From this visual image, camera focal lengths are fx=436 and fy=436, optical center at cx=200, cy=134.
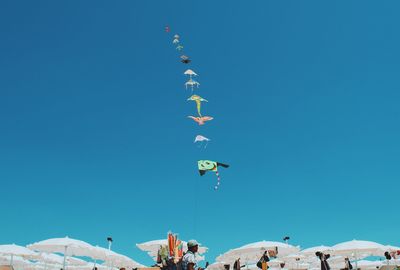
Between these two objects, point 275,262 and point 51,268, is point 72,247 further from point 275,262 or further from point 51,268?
point 275,262

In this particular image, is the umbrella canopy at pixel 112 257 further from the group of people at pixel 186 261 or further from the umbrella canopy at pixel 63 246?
the group of people at pixel 186 261

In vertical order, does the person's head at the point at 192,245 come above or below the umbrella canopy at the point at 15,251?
below

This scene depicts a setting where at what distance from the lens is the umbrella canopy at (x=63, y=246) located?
16.3m

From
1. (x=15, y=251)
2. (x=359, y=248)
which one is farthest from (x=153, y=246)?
(x=359, y=248)

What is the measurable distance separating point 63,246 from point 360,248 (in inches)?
446

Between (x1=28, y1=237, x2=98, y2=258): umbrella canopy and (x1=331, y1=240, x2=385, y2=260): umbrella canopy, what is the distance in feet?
32.1

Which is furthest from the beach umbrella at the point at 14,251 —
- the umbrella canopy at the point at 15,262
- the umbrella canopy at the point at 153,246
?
the umbrella canopy at the point at 153,246

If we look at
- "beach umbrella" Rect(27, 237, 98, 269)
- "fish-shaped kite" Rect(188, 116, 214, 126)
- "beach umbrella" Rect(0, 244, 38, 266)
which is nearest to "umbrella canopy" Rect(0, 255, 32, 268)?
"beach umbrella" Rect(0, 244, 38, 266)

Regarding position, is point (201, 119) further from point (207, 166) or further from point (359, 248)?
point (359, 248)

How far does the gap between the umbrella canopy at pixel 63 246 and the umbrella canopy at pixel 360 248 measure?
9.80 m

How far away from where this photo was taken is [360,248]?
16.8m

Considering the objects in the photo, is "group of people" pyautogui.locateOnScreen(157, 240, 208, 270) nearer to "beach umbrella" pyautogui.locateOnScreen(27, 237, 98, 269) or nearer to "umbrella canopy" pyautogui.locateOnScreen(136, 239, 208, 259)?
"beach umbrella" pyautogui.locateOnScreen(27, 237, 98, 269)

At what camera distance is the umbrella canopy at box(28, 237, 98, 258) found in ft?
A: 53.5

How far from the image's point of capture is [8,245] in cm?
1711
